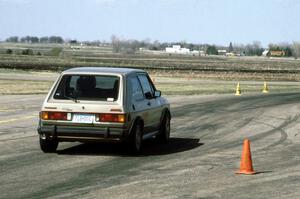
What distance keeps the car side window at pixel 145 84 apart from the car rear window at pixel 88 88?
3.64 feet

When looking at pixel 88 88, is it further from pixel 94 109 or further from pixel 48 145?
pixel 48 145

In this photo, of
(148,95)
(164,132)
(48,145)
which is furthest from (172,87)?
(48,145)

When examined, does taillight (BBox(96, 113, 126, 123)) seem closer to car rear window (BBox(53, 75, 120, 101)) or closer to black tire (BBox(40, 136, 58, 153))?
car rear window (BBox(53, 75, 120, 101))

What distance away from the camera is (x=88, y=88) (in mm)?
12797

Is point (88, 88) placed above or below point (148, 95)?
above

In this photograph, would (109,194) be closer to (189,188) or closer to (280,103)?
(189,188)

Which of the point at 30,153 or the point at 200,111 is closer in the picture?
the point at 30,153

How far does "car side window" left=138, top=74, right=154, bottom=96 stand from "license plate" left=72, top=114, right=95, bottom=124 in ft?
5.97

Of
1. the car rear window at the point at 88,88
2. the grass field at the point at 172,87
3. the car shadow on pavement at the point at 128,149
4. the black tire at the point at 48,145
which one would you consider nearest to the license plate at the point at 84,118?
the car rear window at the point at 88,88

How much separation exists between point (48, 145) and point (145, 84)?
98.7 inches

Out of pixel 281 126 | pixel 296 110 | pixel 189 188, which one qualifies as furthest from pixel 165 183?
pixel 296 110

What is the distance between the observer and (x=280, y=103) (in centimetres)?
2758

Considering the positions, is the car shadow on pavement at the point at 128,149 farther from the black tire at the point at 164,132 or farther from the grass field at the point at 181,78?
the grass field at the point at 181,78

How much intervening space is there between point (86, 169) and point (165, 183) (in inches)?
69.8
